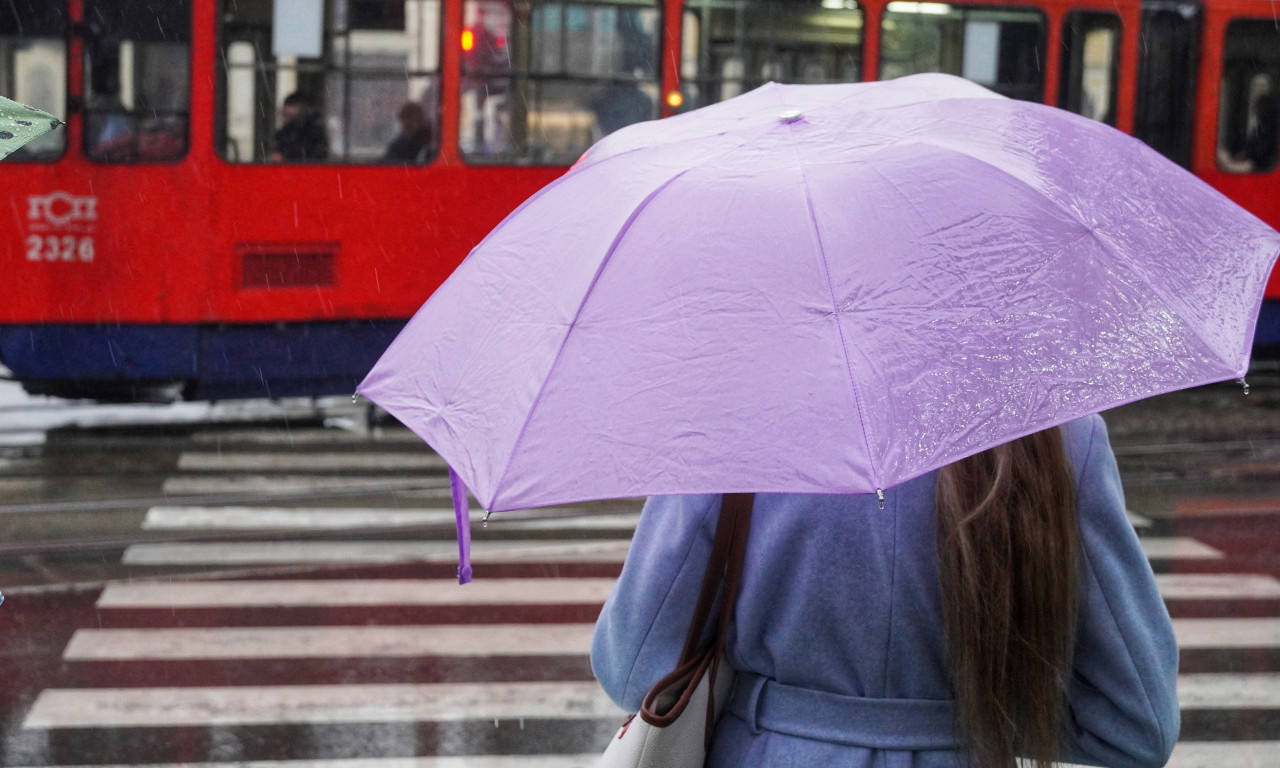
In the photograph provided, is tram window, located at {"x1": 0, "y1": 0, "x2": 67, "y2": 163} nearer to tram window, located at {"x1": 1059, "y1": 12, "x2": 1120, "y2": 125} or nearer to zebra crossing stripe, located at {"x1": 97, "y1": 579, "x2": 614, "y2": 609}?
zebra crossing stripe, located at {"x1": 97, "y1": 579, "x2": 614, "y2": 609}

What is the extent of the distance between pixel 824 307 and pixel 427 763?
12.0ft

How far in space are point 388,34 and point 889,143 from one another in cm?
935

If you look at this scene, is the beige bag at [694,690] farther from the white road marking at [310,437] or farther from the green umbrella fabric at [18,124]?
the white road marking at [310,437]

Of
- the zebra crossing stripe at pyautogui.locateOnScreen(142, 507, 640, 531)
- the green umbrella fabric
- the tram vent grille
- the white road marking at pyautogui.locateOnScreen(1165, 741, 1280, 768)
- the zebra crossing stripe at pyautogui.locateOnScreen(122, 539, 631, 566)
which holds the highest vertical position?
the green umbrella fabric

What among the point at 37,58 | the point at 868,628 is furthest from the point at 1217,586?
the point at 37,58

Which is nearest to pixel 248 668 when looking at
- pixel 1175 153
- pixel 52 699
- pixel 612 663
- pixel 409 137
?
pixel 52 699

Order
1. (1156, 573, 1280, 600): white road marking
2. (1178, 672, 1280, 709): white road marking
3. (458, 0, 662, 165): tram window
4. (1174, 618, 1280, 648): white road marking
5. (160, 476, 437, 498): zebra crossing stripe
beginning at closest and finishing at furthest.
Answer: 1. (1178, 672, 1280, 709): white road marking
2. (1174, 618, 1280, 648): white road marking
3. (1156, 573, 1280, 600): white road marking
4. (160, 476, 437, 498): zebra crossing stripe
5. (458, 0, 662, 165): tram window

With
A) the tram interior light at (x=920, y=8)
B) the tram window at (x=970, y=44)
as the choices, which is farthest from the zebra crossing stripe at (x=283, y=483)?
the tram interior light at (x=920, y=8)

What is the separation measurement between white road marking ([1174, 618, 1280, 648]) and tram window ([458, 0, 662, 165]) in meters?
5.79

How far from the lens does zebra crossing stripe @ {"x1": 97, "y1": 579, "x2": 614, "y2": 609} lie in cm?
683

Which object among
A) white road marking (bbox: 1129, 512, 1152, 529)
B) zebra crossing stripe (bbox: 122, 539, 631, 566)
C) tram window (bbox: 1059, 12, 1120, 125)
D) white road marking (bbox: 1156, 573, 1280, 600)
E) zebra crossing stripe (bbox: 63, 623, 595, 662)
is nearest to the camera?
zebra crossing stripe (bbox: 63, 623, 595, 662)

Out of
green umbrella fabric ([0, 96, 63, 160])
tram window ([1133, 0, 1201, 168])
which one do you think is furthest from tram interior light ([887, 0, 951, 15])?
green umbrella fabric ([0, 96, 63, 160])

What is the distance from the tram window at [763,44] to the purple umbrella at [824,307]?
954 centimetres

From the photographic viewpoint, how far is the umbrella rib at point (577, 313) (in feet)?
5.94
